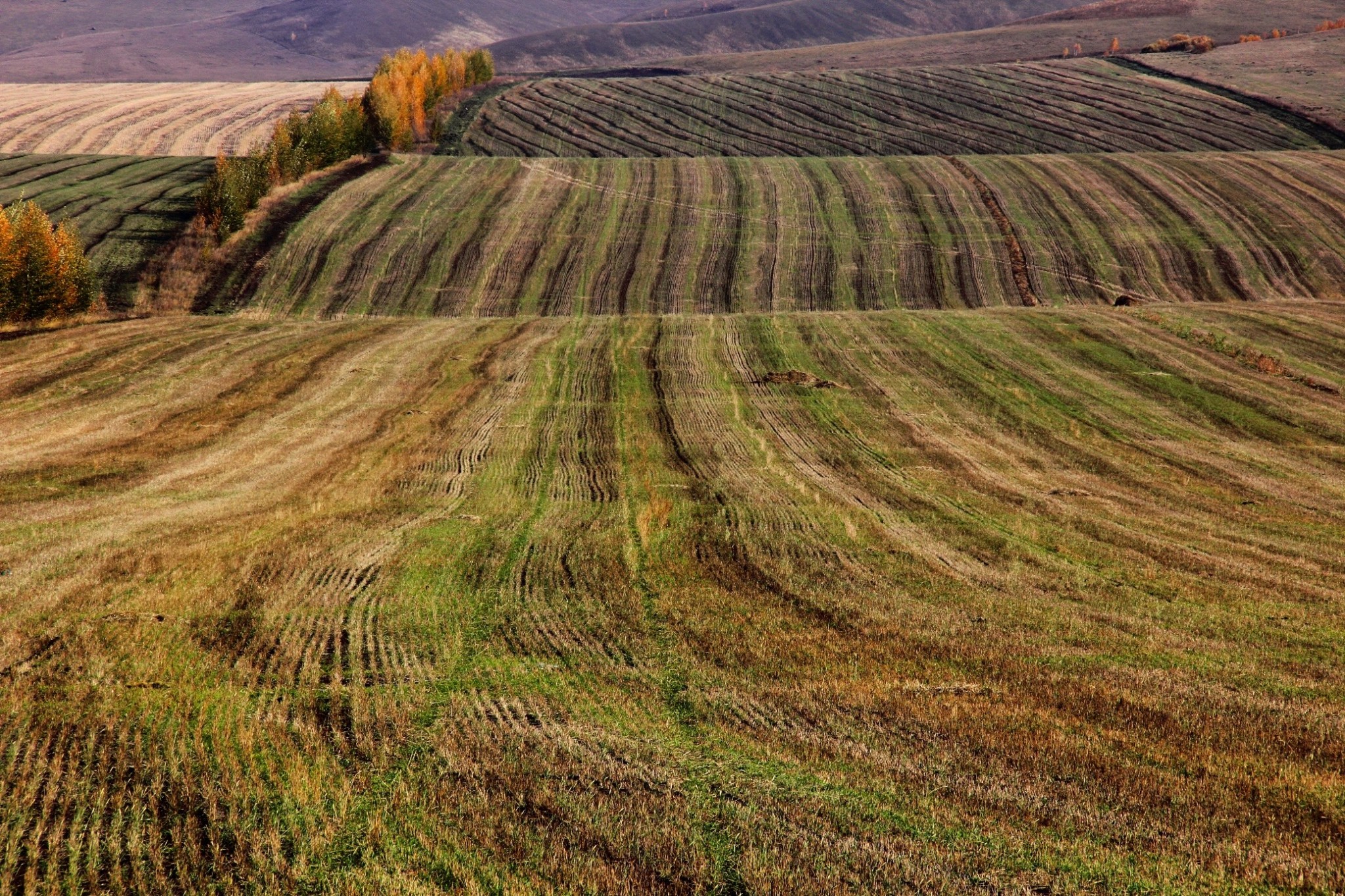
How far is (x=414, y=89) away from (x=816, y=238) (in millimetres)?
47362

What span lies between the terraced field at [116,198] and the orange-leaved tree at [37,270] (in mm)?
3381

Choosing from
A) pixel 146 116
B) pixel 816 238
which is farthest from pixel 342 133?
pixel 146 116

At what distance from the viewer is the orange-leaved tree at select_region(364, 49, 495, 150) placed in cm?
7456

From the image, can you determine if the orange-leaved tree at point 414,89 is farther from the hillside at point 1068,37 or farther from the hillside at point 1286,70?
the hillside at point 1286,70

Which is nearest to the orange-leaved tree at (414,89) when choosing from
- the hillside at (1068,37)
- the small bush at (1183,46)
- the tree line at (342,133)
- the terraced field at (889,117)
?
the tree line at (342,133)

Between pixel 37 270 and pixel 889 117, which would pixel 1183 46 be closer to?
pixel 889 117

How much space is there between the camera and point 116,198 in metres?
62.3

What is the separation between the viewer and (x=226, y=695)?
1160cm

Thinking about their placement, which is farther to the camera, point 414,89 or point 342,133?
point 414,89

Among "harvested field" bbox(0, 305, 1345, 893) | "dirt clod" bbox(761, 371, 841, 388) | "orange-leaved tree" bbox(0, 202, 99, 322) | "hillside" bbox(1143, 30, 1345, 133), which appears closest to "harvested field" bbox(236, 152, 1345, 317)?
"orange-leaved tree" bbox(0, 202, 99, 322)

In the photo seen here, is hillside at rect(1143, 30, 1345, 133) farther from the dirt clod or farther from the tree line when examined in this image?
the tree line

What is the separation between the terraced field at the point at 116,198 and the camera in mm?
52062

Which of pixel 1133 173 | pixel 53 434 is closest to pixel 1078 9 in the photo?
pixel 1133 173

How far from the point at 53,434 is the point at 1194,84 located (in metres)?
106
